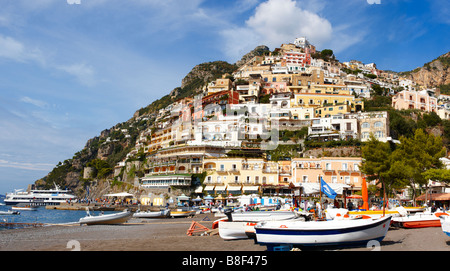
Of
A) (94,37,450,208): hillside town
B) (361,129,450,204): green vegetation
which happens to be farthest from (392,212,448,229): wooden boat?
A: (94,37,450,208): hillside town

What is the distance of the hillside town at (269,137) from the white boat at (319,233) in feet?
75.8

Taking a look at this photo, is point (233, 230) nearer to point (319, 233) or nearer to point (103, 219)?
point (319, 233)

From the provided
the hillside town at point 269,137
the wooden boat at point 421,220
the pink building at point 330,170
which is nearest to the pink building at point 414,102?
the hillside town at point 269,137

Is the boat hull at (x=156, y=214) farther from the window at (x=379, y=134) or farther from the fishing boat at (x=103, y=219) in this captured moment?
the window at (x=379, y=134)

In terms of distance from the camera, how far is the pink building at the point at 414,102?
67.6 metres

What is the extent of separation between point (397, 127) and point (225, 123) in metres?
29.9

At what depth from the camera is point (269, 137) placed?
Answer: 59.4 meters

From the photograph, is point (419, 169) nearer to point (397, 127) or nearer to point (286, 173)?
point (286, 173)

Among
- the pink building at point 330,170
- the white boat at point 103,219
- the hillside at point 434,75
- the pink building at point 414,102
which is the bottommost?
the white boat at point 103,219

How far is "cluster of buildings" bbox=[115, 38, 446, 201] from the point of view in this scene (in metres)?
48.5

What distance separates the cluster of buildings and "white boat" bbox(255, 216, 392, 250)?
1381 cm

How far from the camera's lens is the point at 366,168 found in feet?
107

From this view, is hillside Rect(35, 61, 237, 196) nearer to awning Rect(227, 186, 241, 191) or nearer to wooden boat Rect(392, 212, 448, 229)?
awning Rect(227, 186, 241, 191)
